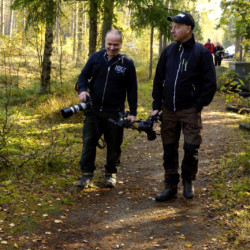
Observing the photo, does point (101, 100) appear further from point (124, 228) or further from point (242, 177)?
point (242, 177)

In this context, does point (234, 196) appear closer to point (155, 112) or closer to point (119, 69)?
point (155, 112)

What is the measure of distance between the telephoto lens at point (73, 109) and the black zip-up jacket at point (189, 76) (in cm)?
110

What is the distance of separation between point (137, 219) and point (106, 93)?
174cm

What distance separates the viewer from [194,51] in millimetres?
3840

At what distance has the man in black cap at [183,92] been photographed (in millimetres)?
3828

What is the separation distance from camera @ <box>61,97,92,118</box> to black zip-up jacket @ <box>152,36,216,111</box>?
1.06 meters

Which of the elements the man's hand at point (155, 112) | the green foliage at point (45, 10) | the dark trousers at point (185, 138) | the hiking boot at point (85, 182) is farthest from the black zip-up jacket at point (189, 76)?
the green foliage at point (45, 10)

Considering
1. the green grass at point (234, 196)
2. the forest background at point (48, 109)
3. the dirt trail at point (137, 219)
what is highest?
the forest background at point (48, 109)

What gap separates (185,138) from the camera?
160 inches

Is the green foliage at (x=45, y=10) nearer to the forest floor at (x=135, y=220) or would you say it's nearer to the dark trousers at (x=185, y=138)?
the forest floor at (x=135, y=220)

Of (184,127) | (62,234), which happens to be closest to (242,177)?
(184,127)

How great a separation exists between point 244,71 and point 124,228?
1331 cm

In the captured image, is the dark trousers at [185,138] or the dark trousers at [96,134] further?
the dark trousers at [96,134]

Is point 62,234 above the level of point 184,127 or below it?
below
